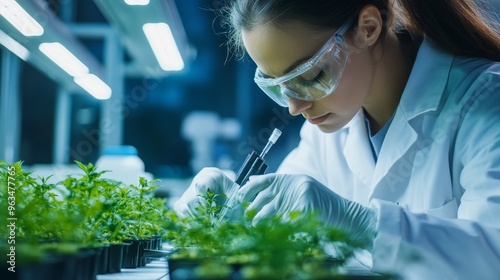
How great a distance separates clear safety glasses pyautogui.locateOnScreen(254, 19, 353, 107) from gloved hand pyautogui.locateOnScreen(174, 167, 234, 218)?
443 millimetres

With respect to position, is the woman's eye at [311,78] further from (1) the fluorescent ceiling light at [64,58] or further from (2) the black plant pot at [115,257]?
(1) the fluorescent ceiling light at [64,58]

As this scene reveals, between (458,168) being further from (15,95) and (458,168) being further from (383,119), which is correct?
(15,95)

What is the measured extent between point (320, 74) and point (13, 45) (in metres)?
0.92

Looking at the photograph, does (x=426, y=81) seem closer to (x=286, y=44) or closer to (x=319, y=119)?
(x=319, y=119)

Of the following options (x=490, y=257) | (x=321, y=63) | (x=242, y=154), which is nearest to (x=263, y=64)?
(x=321, y=63)

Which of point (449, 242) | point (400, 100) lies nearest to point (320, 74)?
point (400, 100)

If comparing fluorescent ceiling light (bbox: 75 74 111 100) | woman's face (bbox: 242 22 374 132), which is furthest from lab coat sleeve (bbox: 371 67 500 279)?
fluorescent ceiling light (bbox: 75 74 111 100)

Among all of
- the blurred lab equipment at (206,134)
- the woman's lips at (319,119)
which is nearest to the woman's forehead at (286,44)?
the woman's lips at (319,119)

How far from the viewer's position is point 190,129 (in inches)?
235

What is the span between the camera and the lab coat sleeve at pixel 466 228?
1.09 m

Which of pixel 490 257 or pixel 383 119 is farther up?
pixel 383 119

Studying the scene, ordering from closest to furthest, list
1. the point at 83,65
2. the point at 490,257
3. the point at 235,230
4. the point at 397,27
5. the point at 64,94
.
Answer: the point at 235,230 → the point at 490,257 → the point at 397,27 → the point at 83,65 → the point at 64,94

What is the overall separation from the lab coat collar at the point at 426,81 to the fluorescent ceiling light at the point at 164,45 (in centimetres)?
87

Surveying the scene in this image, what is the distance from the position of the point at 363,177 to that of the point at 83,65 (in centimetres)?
128
